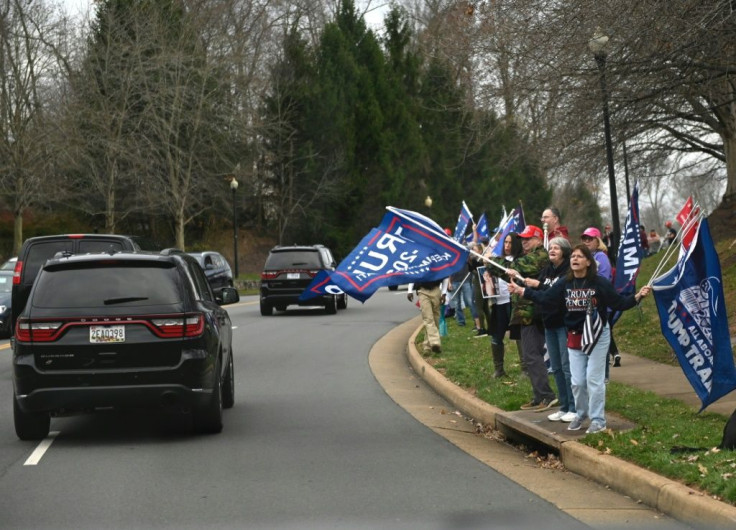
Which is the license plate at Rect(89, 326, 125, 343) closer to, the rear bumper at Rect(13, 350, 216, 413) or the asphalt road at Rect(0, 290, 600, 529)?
the rear bumper at Rect(13, 350, 216, 413)

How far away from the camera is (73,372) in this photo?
32.4 ft

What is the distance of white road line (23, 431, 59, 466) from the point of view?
9.36m

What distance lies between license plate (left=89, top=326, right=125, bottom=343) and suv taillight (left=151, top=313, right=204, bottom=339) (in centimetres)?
30

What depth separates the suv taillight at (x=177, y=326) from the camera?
10008 millimetres

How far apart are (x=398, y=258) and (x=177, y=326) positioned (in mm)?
2399

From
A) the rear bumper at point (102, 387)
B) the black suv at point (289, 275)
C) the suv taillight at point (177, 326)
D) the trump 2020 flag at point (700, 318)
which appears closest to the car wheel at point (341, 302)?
the black suv at point (289, 275)

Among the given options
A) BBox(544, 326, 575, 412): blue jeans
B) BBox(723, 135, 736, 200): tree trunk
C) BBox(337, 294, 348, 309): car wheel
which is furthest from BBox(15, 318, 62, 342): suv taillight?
BBox(337, 294, 348, 309): car wheel

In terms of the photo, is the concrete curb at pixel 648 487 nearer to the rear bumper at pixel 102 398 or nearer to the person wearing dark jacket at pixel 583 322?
the person wearing dark jacket at pixel 583 322

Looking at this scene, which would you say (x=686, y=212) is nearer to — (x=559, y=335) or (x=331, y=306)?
(x=559, y=335)

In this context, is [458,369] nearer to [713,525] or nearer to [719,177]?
[713,525]

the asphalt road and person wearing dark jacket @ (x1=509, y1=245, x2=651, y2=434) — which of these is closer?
the asphalt road

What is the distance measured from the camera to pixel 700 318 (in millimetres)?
9469

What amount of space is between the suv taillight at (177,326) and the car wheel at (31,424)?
4.54ft

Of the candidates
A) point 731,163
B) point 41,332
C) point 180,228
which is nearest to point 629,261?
point 41,332
